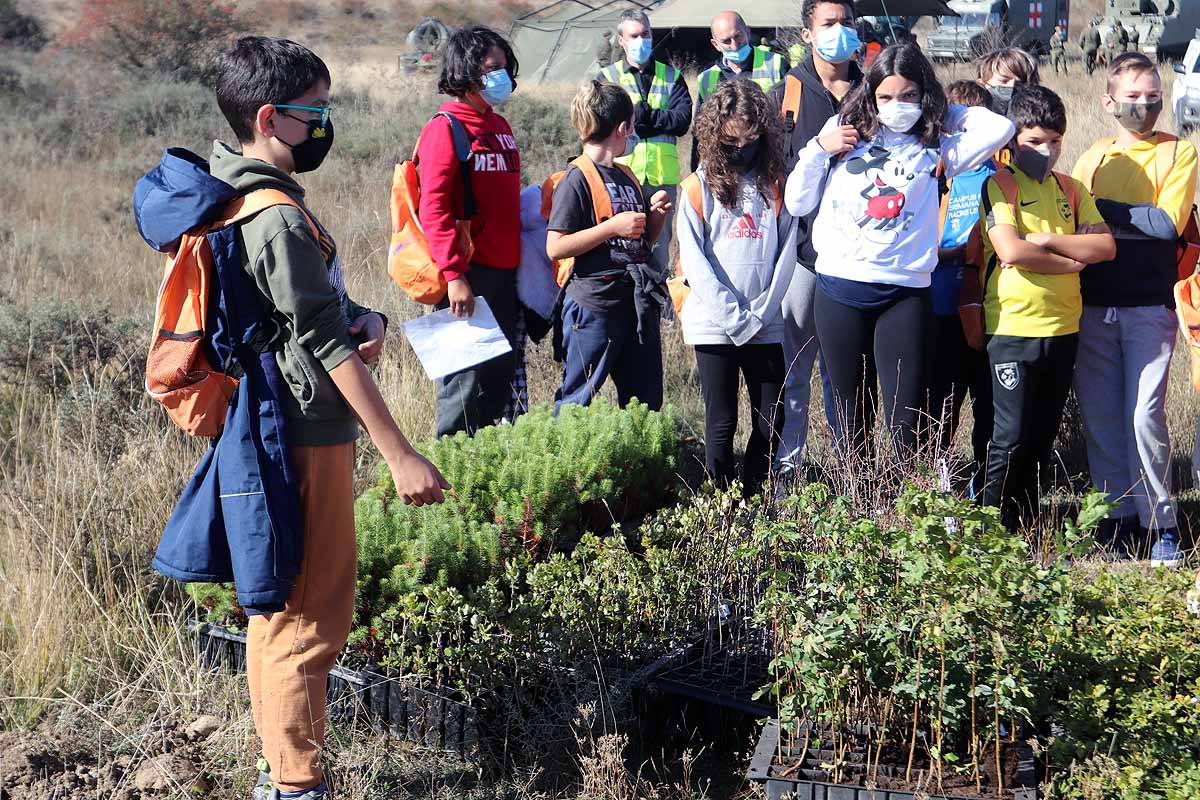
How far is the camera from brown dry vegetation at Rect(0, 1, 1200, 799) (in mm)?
3424

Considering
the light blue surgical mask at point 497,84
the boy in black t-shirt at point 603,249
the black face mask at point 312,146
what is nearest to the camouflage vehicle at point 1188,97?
the boy in black t-shirt at point 603,249

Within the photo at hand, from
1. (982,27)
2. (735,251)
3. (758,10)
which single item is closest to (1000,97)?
(735,251)

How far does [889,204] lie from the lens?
453 cm

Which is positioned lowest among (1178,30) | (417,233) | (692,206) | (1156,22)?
(1178,30)

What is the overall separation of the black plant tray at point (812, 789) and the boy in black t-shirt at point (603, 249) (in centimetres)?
244

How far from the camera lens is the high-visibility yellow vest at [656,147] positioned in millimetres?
7734

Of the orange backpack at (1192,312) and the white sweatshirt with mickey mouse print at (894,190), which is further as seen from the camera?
the white sweatshirt with mickey mouse print at (894,190)

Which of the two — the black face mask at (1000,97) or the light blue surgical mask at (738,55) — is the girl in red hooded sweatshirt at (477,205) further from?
the light blue surgical mask at (738,55)

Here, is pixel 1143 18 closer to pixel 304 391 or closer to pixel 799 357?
pixel 799 357

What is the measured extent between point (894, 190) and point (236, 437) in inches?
111

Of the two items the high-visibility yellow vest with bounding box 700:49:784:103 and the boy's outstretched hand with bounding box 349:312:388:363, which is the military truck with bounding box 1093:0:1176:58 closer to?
the high-visibility yellow vest with bounding box 700:49:784:103

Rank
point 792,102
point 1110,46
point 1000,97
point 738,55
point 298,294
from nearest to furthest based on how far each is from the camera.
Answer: point 298,294 → point 1000,97 → point 792,102 → point 738,55 → point 1110,46

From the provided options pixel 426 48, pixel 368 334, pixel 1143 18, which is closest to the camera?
pixel 368 334

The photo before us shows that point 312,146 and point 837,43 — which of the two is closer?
point 312,146
